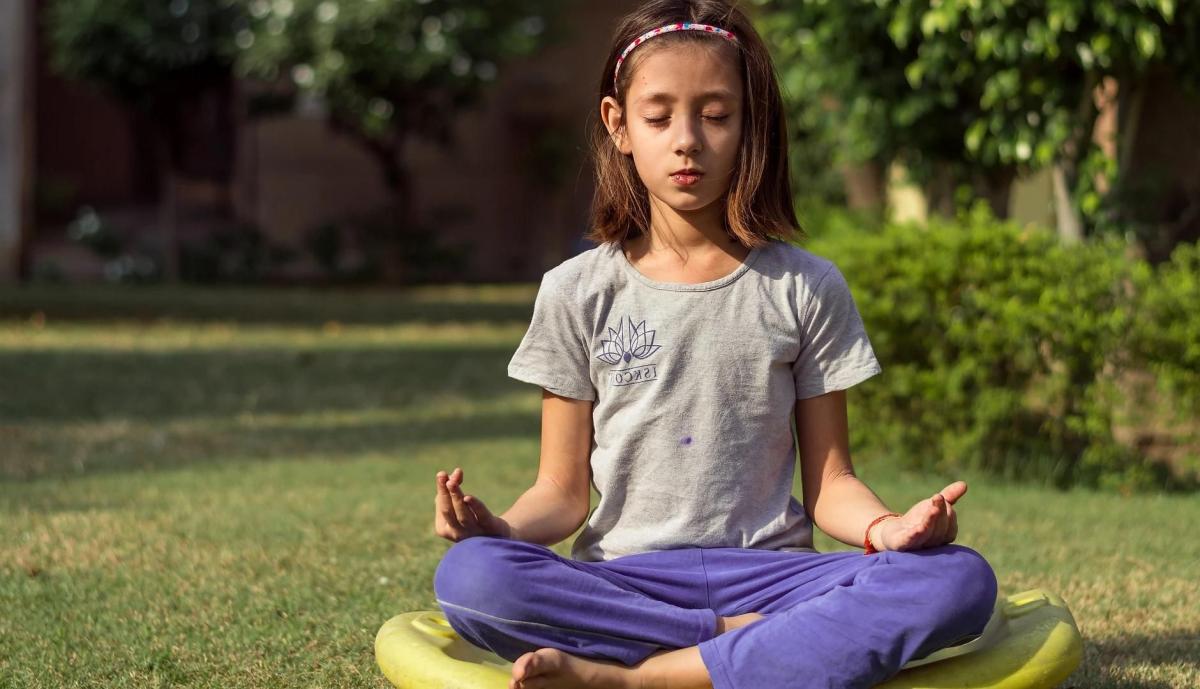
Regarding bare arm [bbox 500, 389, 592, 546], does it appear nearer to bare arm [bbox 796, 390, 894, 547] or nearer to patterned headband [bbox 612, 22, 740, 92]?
bare arm [bbox 796, 390, 894, 547]

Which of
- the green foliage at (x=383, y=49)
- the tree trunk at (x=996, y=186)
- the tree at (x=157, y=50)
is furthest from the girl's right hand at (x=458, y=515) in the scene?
the tree at (x=157, y=50)

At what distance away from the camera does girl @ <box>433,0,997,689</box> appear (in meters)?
2.60

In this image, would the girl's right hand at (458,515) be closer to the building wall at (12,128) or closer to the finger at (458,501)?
the finger at (458,501)

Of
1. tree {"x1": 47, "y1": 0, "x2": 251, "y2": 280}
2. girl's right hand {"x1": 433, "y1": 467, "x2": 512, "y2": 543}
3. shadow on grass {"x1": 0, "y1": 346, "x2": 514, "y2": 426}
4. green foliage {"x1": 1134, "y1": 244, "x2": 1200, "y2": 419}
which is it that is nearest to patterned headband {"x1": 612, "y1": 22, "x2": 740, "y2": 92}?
girl's right hand {"x1": 433, "y1": 467, "x2": 512, "y2": 543}

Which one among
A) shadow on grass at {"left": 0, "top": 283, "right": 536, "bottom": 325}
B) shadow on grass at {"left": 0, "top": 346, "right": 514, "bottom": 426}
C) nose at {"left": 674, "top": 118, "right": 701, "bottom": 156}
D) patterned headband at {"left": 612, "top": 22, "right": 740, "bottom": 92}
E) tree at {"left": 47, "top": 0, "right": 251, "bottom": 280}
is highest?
tree at {"left": 47, "top": 0, "right": 251, "bottom": 280}

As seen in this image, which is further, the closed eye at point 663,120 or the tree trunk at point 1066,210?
the tree trunk at point 1066,210

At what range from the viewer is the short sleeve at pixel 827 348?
291cm

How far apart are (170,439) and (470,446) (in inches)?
55.0

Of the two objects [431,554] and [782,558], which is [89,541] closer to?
[431,554]

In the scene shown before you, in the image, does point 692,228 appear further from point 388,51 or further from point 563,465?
point 388,51

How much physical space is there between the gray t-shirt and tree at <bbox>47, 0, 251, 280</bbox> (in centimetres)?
1478

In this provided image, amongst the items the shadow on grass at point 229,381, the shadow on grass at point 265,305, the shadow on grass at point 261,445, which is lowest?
the shadow on grass at point 265,305

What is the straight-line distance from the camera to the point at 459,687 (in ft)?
8.50

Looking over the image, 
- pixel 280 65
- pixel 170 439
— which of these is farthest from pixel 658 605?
pixel 280 65
